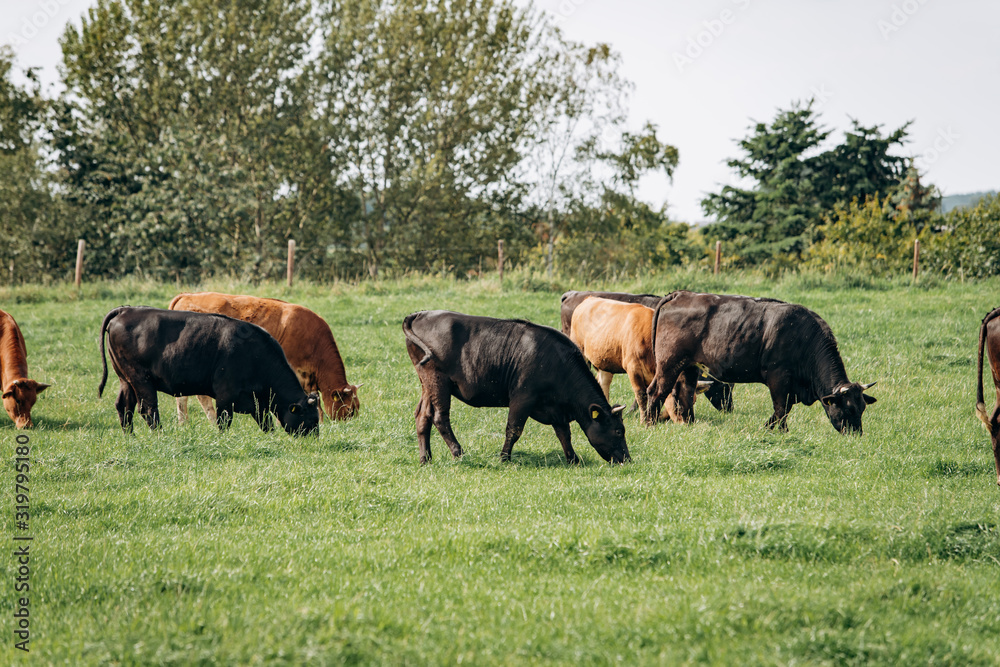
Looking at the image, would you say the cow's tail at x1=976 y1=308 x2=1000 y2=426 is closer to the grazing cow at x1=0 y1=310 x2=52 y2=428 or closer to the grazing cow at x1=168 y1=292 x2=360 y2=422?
the grazing cow at x1=168 y1=292 x2=360 y2=422

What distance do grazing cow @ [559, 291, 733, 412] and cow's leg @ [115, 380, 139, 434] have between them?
6.11 meters

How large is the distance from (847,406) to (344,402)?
6.20 metres

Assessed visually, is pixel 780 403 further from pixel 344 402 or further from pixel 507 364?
pixel 344 402

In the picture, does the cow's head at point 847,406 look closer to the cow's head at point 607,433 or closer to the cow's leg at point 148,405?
the cow's head at point 607,433

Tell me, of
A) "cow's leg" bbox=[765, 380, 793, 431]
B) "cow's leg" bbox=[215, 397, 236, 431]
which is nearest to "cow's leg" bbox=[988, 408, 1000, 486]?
"cow's leg" bbox=[765, 380, 793, 431]

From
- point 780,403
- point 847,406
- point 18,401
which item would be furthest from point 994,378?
point 18,401

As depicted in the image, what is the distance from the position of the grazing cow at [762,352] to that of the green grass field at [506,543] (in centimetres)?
41

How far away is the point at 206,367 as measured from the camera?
950 centimetres

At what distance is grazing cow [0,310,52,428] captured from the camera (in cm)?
998

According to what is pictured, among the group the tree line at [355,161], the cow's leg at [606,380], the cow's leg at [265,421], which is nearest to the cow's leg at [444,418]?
the cow's leg at [265,421]

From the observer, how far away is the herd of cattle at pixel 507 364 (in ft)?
27.5

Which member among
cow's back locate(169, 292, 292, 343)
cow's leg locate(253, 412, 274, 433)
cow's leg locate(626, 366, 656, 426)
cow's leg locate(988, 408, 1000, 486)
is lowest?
cow's leg locate(253, 412, 274, 433)

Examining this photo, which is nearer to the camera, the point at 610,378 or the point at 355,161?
the point at 610,378

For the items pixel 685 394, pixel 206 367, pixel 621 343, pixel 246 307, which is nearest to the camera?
pixel 206 367
